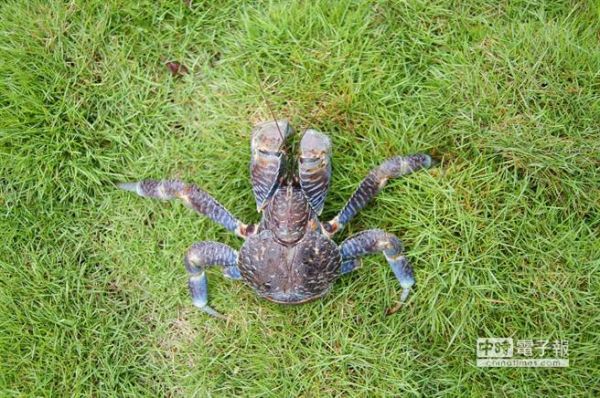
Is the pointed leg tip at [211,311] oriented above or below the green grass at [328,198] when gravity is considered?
below

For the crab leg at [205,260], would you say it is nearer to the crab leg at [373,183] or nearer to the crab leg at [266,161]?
the crab leg at [266,161]

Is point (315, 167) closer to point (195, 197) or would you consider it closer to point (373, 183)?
point (373, 183)

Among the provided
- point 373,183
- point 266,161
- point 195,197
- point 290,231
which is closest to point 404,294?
point 373,183

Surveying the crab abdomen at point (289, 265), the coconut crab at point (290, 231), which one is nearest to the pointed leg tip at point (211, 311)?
the coconut crab at point (290, 231)

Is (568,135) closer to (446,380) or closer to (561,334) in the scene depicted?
(561,334)

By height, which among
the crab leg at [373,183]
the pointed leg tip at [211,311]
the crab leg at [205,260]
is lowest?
the pointed leg tip at [211,311]

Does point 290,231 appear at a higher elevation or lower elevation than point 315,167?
lower

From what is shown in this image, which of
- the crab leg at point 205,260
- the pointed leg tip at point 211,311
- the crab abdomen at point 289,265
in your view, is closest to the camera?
the crab abdomen at point 289,265

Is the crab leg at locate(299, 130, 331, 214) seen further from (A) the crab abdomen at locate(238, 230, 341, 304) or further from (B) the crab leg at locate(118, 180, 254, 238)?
(B) the crab leg at locate(118, 180, 254, 238)
